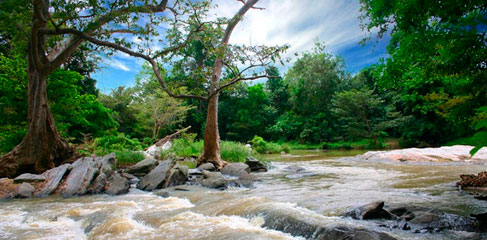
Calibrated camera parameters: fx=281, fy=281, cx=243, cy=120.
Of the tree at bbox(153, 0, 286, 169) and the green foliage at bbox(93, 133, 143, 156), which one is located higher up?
the tree at bbox(153, 0, 286, 169)

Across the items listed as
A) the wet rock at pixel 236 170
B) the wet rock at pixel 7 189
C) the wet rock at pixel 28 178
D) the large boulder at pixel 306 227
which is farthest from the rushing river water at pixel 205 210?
the wet rock at pixel 236 170

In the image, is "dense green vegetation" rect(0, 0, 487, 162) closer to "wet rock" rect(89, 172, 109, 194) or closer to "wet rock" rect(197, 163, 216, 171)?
"wet rock" rect(197, 163, 216, 171)

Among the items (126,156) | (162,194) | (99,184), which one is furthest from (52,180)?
(126,156)

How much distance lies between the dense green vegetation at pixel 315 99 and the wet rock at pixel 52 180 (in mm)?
3696

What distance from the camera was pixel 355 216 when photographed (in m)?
4.02

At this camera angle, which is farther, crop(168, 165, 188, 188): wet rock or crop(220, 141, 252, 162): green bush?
crop(220, 141, 252, 162): green bush

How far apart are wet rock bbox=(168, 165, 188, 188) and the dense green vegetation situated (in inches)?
112

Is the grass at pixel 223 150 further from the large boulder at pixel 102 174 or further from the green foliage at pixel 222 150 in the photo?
the large boulder at pixel 102 174

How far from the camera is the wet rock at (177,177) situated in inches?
→ 316

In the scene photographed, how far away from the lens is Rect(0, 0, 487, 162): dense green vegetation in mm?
3496

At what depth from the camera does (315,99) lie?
35812mm

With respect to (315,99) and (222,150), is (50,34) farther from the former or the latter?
(315,99)

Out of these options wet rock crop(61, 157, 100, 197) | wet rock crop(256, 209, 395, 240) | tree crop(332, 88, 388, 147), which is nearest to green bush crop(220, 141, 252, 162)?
wet rock crop(61, 157, 100, 197)

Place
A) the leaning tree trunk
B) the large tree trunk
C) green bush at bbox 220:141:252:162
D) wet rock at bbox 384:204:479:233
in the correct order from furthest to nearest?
green bush at bbox 220:141:252:162
the large tree trunk
the leaning tree trunk
wet rock at bbox 384:204:479:233
